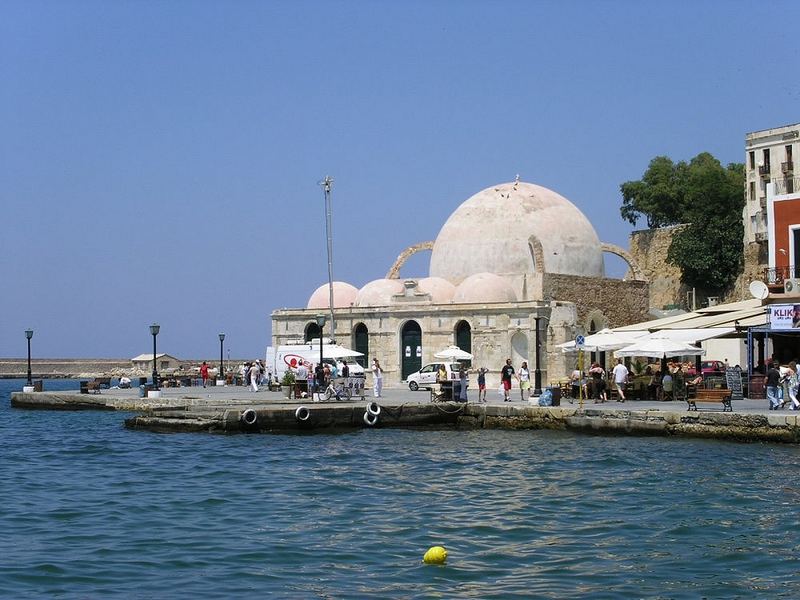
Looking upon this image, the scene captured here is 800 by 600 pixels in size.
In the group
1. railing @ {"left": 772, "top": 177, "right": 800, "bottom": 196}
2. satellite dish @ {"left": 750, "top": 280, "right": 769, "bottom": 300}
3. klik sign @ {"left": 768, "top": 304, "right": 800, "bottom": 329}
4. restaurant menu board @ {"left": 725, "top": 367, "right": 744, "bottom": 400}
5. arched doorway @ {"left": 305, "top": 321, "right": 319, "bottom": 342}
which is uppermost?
railing @ {"left": 772, "top": 177, "right": 800, "bottom": 196}

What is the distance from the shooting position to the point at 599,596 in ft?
36.7

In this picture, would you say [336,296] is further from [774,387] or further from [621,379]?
[774,387]

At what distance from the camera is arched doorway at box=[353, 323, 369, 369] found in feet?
150

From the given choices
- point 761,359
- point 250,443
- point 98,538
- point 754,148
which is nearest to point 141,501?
point 98,538

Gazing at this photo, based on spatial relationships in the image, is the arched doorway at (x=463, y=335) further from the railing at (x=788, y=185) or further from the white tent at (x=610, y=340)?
the railing at (x=788, y=185)

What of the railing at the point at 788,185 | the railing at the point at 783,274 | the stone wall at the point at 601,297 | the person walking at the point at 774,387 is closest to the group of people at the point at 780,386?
the person walking at the point at 774,387

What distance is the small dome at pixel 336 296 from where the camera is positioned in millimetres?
48656

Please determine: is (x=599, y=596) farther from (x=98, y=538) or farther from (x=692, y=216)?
(x=692, y=216)

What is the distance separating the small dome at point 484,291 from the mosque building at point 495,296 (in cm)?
5

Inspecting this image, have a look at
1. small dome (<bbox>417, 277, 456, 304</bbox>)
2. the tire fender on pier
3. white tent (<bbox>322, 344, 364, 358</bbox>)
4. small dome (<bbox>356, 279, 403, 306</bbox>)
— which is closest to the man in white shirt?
the tire fender on pier

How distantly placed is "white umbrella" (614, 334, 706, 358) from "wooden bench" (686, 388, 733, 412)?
9.88 ft

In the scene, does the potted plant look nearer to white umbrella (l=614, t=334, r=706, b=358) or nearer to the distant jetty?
white umbrella (l=614, t=334, r=706, b=358)

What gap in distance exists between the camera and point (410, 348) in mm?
44531

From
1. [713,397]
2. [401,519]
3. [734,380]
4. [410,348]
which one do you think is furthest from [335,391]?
[401,519]
